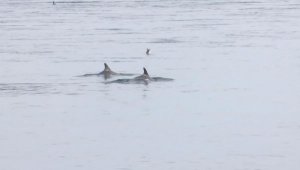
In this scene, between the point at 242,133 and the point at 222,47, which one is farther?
the point at 222,47

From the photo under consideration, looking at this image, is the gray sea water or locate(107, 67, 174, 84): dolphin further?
locate(107, 67, 174, 84): dolphin

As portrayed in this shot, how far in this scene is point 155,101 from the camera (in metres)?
30.0

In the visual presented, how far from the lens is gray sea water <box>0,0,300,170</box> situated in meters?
21.8

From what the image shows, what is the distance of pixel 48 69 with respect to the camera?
39.1m

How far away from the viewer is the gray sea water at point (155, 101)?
21.8 m

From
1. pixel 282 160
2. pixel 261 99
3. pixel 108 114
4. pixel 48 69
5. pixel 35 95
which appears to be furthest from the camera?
pixel 48 69

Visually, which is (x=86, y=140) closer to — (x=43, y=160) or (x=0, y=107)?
(x=43, y=160)

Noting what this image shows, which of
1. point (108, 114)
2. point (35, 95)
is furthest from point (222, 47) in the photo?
point (108, 114)

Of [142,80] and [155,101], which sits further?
[142,80]

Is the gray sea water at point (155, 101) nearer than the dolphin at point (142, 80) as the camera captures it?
Yes

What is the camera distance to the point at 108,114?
27750 mm

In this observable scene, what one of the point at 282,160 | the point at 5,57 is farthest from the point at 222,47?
the point at 282,160

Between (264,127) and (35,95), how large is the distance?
30.8ft

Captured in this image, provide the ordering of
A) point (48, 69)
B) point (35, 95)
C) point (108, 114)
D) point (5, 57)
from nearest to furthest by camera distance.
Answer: point (108, 114), point (35, 95), point (48, 69), point (5, 57)
